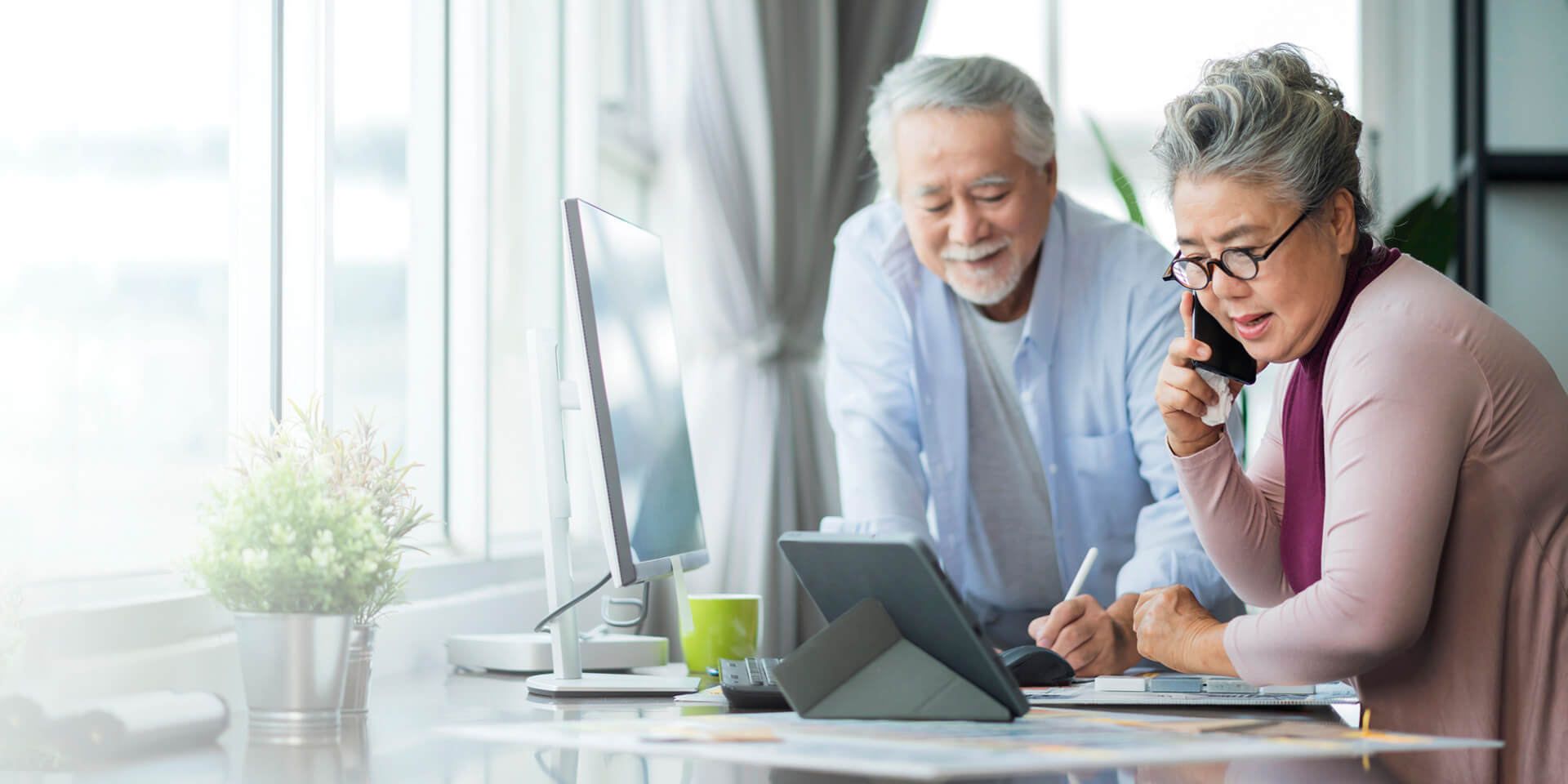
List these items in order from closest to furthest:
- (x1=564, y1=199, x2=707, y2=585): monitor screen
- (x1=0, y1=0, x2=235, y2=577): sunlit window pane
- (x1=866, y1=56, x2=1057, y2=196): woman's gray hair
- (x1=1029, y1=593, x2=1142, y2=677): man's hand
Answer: (x1=0, y1=0, x2=235, y2=577): sunlit window pane → (x1=564, y1=199, x2=707, y2=585): monitor screen → (x1=1029, y1=593, x2=1142, y2=677): man's hand → (x1=866, y1=56, x2=1057, y2=196): woman's gray hair

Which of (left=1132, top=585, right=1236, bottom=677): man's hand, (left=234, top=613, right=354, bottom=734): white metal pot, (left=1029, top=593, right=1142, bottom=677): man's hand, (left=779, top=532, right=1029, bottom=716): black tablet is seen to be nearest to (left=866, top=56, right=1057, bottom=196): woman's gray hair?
(left=1029, top=593, right=1142, bottom=677): man's hand

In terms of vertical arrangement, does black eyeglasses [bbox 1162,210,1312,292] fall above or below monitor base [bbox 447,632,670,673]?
above

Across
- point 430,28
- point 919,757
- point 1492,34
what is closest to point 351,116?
point 430,28

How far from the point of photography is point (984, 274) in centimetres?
214

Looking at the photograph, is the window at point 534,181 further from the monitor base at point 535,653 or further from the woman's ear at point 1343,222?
the woman's ear at point 1343,222

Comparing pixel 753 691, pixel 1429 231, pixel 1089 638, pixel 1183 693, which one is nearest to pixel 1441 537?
pixel 1183 693

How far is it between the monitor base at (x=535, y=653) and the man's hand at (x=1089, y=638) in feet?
1.82

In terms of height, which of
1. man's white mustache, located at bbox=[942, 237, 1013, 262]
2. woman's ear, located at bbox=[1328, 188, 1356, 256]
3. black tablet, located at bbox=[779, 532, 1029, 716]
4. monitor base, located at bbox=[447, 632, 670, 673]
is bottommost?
monitor base, located at bbox=[447, 632, 670, 673]

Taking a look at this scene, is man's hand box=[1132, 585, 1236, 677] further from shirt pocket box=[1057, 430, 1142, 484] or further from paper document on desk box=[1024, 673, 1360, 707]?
shirt pocket box=[1057, 430, 1142, 484]

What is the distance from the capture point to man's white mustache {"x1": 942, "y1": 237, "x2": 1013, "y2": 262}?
2107 millimetres

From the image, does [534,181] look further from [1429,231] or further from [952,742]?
[1429,231]

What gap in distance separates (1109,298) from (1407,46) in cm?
277

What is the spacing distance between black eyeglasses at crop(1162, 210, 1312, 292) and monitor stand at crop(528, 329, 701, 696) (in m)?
0.71

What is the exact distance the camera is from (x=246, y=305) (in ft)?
5.15
